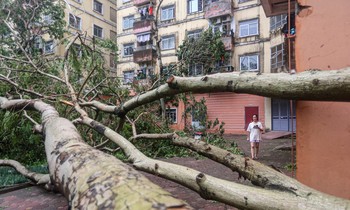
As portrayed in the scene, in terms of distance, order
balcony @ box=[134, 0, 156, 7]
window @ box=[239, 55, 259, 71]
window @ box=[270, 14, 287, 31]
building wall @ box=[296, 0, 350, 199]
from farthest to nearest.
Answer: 1. balcony @ box=[134, 0, 156, 7]
2. window @ box=[239, 55, 259, 71]
3. window @ box=[270, 14, 287, 31]
4. building wall @ box=[296, 0, 350, 199]

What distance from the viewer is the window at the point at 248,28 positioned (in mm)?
18109

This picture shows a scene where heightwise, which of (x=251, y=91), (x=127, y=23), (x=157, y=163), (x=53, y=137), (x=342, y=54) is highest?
(x=127, y=23)

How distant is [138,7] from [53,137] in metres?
22.1

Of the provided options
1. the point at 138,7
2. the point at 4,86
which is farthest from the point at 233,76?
the point at 138,7

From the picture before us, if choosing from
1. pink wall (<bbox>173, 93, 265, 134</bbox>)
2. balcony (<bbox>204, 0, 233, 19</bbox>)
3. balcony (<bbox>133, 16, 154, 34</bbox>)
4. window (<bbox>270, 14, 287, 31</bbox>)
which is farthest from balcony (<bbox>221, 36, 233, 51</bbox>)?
balcony (<bbox>133, 16, 154, 34</bbox>)

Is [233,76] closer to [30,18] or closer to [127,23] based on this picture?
[30,18]

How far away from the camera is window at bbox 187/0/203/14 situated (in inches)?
785

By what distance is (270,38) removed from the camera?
17.2 meters

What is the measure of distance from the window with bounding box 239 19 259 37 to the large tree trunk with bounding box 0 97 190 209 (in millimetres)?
17835

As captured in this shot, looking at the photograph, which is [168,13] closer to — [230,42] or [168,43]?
[168,43]

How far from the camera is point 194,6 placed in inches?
799

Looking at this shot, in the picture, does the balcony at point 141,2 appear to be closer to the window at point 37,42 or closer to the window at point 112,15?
the window at point 112,15

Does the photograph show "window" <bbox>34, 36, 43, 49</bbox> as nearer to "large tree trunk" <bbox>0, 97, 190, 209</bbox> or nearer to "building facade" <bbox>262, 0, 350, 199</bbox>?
"large tree trunk" <bbox>0, 97, 190, 209</bbox>

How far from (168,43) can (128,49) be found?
14.1 ft
